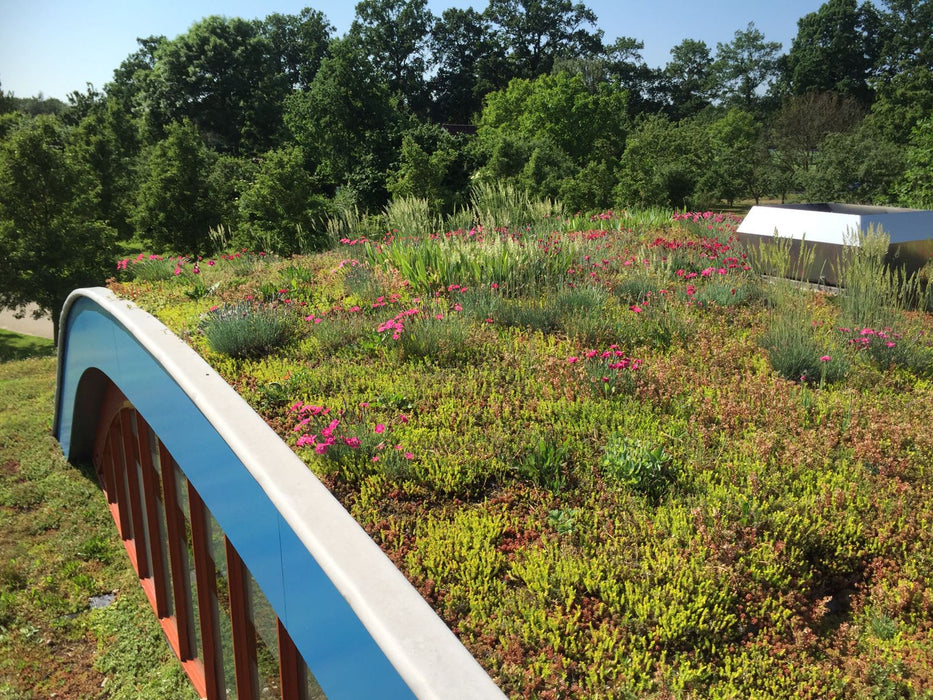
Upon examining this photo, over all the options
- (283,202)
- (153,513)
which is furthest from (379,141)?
(153,513)

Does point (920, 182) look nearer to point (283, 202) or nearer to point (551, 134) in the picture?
point (283, 202)

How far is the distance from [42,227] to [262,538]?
2237 centimetres

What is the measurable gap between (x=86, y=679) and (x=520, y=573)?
8565 millimetres

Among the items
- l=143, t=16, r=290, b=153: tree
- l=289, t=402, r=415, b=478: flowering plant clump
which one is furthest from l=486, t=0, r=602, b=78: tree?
l=289, t=402, r=415, b=478: flowering plant clump

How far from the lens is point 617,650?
288 centimetres

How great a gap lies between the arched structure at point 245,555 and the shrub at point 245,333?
0.99 ft

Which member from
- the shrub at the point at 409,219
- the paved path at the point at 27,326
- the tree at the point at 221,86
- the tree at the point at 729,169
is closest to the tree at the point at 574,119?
the tree at the point at 729,169

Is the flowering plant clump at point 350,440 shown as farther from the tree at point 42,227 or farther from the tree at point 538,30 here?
the tree at point 538,30

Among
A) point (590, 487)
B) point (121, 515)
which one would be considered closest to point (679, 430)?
point (590, 487)

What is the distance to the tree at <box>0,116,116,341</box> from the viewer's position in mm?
21875

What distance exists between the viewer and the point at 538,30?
2844 inches

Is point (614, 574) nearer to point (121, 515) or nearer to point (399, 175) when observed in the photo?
point (121, 515)

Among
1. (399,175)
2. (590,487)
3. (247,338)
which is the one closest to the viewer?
(590,487)

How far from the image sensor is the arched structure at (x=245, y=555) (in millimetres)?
2902
